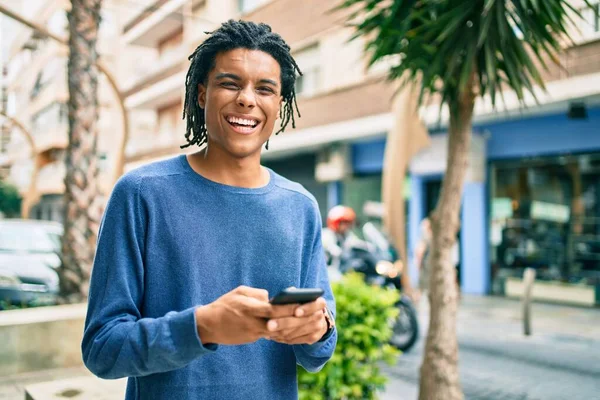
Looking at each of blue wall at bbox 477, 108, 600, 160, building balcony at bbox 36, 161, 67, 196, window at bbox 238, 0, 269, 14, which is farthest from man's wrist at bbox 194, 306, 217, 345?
building balcony at bbox 36, 161, 67, 196

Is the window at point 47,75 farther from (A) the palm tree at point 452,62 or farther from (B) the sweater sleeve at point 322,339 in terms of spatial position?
(B) the sweater sleeve at point 322,339

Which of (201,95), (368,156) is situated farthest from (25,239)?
(368,156)

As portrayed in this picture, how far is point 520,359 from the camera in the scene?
24.0 ft

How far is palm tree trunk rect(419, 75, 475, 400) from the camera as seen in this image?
13.6 ft

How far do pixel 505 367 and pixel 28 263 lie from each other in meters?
6.38

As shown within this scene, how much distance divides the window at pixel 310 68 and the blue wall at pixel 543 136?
575 cm

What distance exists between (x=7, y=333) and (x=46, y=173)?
3961 cm

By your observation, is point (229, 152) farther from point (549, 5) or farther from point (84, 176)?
point (84, 176)

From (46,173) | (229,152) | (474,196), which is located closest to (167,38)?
(46,173)

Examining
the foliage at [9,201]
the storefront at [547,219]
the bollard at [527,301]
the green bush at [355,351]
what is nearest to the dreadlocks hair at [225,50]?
the green bush at [355,351]

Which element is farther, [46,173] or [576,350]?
[46,173]

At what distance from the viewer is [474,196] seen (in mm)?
13898

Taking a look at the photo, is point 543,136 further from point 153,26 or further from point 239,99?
point 153,26

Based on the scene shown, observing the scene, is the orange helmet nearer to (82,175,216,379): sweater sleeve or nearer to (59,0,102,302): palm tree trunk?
(59,0,102,302): palm tree trunk
